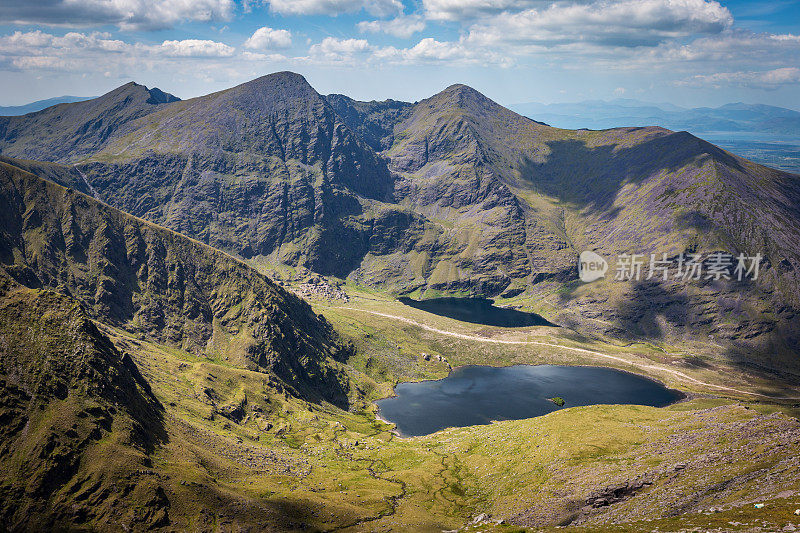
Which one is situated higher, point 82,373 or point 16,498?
point 82,373

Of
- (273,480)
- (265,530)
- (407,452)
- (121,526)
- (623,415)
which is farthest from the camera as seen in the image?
(407,452)

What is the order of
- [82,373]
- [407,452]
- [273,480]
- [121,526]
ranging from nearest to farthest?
[121,526]
[82,373]
[273,480]
[407,452]

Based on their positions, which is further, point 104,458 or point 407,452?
point 407,452

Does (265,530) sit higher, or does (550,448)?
(550,448)

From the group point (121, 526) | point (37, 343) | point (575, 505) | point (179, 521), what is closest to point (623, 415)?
point (575, 505)

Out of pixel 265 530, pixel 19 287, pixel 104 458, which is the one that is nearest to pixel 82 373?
pixel 104 458

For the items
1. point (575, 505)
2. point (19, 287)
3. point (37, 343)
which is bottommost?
point (575, 505)

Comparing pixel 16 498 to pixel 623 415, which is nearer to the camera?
pixel 16 498

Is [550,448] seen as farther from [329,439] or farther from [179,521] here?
[179,521]

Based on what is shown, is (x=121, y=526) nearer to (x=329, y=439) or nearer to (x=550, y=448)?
(x=329, y=439)
